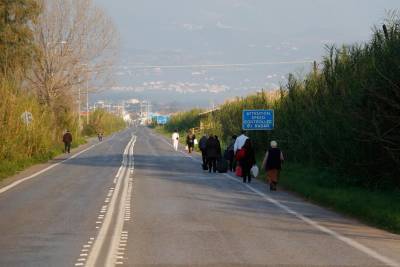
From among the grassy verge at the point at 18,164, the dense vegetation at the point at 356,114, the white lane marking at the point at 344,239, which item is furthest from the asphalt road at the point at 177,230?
the grassy verge at the point at 18,164

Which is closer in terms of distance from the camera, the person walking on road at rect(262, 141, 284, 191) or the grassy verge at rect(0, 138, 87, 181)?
the person walking on road at rect(262, 141, 284, 191)

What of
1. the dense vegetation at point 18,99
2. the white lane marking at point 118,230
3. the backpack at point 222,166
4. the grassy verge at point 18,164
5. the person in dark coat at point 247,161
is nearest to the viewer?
the white lane marking at point 118,230

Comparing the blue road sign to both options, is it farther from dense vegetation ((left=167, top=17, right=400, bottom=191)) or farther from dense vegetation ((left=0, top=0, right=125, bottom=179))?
dense vegetation ((left=0, top=0, right=125, bottom=179))

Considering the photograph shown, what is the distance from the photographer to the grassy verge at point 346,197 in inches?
609

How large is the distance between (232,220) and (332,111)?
29.4ft

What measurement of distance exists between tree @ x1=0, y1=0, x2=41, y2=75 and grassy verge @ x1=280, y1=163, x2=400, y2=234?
24.0 m

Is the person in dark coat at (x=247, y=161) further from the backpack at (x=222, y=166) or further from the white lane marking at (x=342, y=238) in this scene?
the white lane marking at (x=342, y=238)

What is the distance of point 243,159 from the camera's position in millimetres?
27062

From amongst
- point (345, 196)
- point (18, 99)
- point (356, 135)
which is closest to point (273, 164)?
point (356, 135)

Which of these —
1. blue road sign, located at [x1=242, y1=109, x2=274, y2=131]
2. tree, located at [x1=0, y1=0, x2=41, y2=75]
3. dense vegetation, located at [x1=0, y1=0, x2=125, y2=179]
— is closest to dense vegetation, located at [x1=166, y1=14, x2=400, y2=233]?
blue road sign, located at [x1=242, y1=109, x2=274, y2=131]

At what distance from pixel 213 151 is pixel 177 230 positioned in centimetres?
1905

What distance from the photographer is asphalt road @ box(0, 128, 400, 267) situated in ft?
Result: 35.0

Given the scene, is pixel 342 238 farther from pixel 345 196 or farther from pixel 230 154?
pixel 230 154

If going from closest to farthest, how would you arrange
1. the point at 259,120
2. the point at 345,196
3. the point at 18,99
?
the point at 345,196 < the point at 259,120 < the point at 18,99
